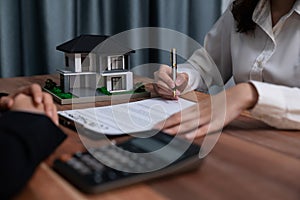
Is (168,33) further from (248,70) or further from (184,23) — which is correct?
(248,70)

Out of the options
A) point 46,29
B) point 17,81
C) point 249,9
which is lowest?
point 17,81

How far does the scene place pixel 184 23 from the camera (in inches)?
77.5

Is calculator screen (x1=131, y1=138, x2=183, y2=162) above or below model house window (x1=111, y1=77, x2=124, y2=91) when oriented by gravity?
above

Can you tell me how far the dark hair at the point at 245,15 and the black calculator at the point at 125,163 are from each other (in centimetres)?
63

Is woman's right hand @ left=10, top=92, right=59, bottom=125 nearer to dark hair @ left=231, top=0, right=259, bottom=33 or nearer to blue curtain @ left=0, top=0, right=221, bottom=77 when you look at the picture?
dark hair @ left=231, top=0, right=259, bottom=33

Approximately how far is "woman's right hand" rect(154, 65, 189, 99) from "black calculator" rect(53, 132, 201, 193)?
39 centimetres

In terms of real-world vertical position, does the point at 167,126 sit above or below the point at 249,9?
below

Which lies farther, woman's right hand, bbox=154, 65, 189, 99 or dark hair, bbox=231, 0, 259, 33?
dark hair, bbox=231, 0, 259, 33

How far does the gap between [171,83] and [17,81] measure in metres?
0.55

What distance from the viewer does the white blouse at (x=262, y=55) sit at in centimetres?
106

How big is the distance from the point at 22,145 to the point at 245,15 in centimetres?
82

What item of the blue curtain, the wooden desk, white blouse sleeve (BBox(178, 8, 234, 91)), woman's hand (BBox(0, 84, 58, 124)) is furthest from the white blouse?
the blue curtain

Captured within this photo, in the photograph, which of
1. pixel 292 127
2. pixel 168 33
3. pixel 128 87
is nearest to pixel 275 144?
pixel 292 127

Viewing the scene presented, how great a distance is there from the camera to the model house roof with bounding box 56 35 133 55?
108cm
